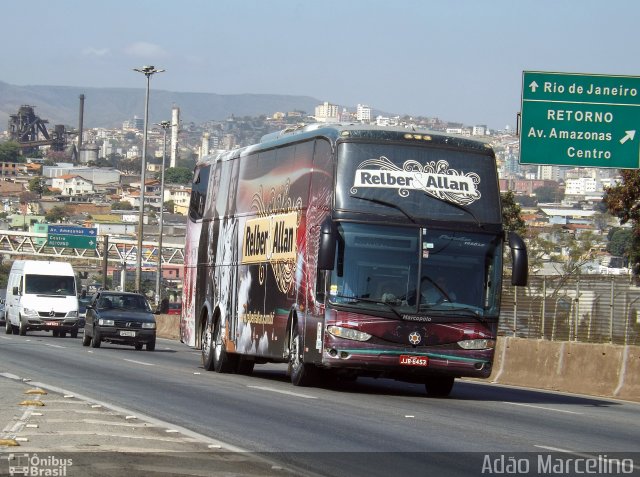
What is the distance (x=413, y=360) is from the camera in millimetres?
20031

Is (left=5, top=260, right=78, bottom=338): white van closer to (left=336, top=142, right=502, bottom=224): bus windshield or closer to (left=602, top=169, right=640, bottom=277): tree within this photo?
(left=602, top=169, right=640, bottom=277): tree

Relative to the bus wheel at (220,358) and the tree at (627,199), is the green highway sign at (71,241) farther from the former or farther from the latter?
the bus wheel at (220,358)

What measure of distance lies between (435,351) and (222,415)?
482 cm

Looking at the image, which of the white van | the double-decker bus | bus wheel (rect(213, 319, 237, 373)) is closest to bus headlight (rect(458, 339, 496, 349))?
the double-decker bus

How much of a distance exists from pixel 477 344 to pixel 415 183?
258cm

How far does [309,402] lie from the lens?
61.2ft

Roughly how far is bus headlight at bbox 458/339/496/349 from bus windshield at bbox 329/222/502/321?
456 millimetres

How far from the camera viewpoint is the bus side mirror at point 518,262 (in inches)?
759

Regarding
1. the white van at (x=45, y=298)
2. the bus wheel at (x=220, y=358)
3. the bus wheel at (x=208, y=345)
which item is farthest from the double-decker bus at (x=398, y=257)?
the white van at (x=45, y=298)

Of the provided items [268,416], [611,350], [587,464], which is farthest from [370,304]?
[587,464]

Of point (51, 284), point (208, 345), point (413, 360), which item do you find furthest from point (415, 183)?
point (51, 284)

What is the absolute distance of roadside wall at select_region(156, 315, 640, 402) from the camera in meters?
23.4

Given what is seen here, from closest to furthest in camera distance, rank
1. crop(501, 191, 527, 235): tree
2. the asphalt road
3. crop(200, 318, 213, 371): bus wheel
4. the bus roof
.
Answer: the asphalt road → the bus roof → crop(200, 318, 213, 371): bus wheel → crop(501, 191, 527, 235): tree

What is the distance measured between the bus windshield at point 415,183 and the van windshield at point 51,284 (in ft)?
94.1
